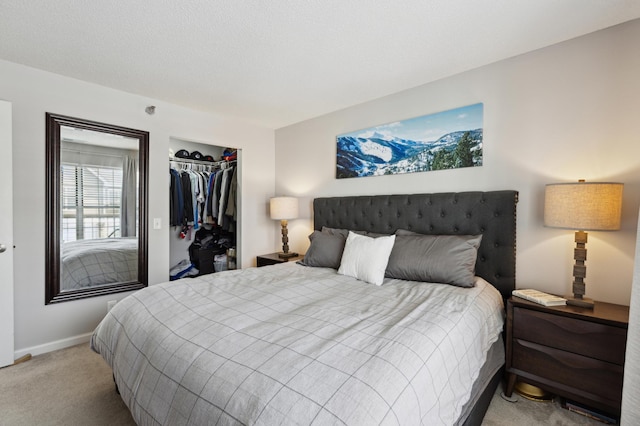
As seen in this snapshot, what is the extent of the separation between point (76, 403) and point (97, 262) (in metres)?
1.35

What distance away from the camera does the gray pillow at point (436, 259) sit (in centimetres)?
204

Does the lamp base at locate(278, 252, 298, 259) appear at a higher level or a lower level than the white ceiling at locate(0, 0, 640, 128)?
lower

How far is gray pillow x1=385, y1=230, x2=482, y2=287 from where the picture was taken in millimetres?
2045

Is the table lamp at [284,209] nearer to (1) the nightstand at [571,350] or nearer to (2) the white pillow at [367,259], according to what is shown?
(2) the white pillow at [367,259]

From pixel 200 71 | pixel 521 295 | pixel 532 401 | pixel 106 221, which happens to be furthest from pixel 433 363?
pixel 106 221

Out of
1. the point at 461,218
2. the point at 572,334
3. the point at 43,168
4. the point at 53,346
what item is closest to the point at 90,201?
the point at 43,168

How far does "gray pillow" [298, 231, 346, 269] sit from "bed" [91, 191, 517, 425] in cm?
10

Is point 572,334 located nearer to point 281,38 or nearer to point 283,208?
point 281,38

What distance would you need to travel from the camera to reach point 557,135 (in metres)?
2.07

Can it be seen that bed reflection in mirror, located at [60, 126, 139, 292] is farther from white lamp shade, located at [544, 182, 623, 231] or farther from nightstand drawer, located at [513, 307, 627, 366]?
white lamp shade, located at [544, 182, 623, 231]

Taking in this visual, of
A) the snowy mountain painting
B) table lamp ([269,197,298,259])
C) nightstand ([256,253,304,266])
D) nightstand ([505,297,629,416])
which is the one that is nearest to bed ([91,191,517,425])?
nightstand ([505,297,629,416])

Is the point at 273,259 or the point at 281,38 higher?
the point at 281,38

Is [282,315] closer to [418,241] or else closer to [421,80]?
[418,241]

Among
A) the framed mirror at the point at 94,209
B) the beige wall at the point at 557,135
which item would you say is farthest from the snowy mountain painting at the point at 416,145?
the framed mirror at the point at 94,209
